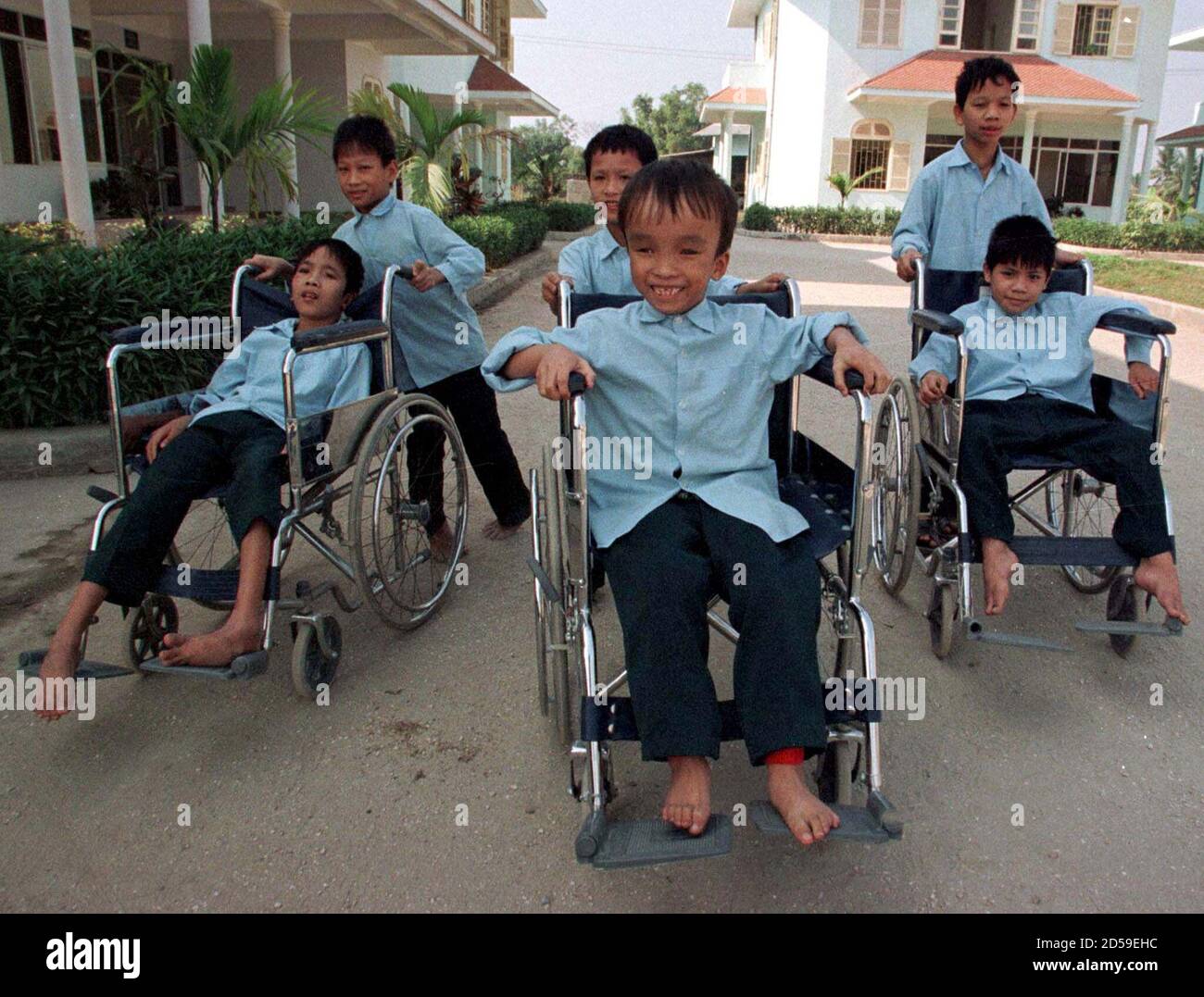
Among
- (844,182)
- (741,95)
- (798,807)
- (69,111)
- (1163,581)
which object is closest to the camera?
(798,807)

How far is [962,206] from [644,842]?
8.46 ft

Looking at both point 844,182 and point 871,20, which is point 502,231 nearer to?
point 844,182

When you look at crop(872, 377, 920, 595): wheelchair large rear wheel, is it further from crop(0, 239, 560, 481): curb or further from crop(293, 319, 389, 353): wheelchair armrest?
crop(0, 239, 560, 481): curb

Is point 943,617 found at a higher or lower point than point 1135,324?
lower

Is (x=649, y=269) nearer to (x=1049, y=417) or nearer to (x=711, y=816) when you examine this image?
(x=711, y=816)

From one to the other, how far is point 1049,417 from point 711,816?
5.65 ft

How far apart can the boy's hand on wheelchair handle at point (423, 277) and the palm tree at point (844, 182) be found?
20.1 m

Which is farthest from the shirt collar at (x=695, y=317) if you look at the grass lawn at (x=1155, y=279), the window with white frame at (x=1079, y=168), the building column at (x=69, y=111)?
the window with white frame at (x=1079, y=168)

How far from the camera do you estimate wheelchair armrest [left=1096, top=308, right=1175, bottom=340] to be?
2703 millimetres

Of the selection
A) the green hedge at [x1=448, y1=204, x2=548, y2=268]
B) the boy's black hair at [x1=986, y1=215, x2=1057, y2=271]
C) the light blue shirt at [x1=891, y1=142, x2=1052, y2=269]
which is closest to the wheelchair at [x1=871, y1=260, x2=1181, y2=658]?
the light blue shirt at [x1=891, y1=142, x2=1052, y2=269]

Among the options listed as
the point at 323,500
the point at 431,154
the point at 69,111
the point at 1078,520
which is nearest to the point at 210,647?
the point at 323,500

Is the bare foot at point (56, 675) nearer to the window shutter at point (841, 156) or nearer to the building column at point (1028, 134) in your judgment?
the window shutter at point (841, 156)

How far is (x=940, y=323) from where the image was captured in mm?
2723

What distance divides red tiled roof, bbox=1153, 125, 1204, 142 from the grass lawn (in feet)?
46.5
